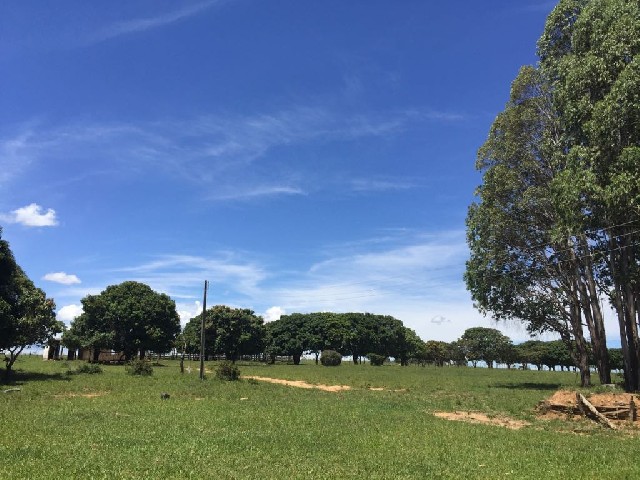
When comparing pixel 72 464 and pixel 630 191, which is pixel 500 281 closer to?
pixel 630 191

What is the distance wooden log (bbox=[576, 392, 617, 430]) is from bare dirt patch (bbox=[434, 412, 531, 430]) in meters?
3.02

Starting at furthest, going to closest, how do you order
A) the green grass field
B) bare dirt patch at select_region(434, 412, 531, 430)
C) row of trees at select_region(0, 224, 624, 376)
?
1. row of trees at select_region(0, 224, 624, 376)
2. bare dirt patch at select_region(434, 412, 531, 430)
3. the green grass field

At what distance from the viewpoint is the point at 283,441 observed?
1736cm

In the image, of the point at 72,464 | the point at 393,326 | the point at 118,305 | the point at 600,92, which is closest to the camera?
the point at 72,464

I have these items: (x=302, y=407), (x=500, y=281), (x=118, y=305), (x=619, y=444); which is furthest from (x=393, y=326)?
(x=619, y=444)

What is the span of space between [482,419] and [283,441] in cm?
1295

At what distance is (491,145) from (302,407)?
2881 centimetres

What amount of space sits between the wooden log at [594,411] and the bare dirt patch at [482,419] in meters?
3.02

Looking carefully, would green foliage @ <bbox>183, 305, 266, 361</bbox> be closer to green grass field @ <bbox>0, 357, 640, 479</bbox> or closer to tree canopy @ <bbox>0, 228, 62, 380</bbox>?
tree canopy @ <bbox>0, 228, 62, 380</bbox>

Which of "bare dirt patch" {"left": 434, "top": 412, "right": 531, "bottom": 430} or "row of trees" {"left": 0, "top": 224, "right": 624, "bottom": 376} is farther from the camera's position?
"row of trees" {"left": 0, "top": 224, "right": 624, "bottom": 376}

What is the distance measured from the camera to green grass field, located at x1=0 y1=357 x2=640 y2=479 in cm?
1316

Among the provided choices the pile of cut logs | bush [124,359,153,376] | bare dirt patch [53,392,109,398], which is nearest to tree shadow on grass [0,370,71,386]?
bush [124,359,153,376]

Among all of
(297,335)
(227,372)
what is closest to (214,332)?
(297,335)

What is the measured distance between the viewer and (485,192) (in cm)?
4212
